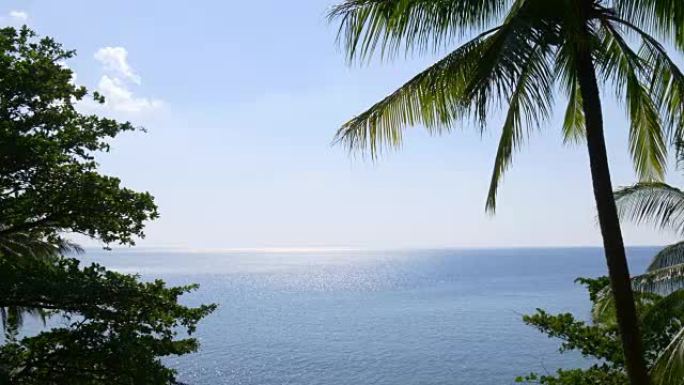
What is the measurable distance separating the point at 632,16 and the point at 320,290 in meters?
140

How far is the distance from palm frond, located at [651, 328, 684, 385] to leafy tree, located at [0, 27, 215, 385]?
7138 millimetres

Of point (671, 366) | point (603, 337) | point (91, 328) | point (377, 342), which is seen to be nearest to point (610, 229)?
point (671, 366)

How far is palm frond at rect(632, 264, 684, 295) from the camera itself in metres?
9.01

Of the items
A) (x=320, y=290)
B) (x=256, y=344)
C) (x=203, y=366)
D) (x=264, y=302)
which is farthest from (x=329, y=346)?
(x=320, y=290)

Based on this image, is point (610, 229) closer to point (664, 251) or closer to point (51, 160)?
point (664, 251)

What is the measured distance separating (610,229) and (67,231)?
9.16 meters

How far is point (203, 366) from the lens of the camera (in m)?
52.7

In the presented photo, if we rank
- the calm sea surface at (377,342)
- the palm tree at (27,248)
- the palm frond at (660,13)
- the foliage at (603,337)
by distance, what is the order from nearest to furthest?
A: the palm frond at (660,13)
the palm tree at (27,248)
the foliage at (603,337)
the calm sea surface at (377,342)

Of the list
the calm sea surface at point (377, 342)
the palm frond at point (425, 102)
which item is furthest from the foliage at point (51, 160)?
the calm sea surface at point (377, 342)

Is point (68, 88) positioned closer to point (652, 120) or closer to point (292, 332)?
point (652, 120)

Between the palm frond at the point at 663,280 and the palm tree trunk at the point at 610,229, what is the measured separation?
2595mm

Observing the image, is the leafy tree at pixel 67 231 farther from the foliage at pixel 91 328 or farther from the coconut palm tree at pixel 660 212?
the coconut palm tree at pixel 660 212

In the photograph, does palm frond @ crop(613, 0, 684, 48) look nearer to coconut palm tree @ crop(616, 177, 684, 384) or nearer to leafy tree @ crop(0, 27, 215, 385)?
coconut palm tree @ crop(616, 177, 684, 384)

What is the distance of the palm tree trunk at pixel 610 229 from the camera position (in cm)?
696
